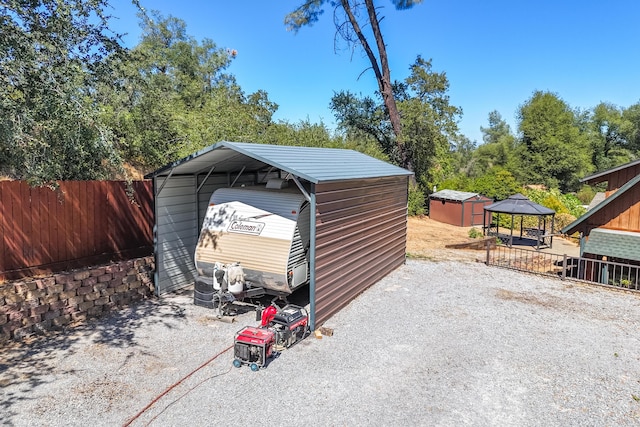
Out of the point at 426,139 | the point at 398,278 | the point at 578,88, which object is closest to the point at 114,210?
the point at 398,278

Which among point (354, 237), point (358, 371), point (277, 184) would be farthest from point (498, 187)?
point (358, 371)

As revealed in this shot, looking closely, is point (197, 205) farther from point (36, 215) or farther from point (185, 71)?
point (185, 71)

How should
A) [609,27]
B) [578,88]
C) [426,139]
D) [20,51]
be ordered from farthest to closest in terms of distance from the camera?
[578,88]
[609,27]
[426,139]
[20,51]

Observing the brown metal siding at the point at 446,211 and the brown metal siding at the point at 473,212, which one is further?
the brown metal siding at the point at 446,211

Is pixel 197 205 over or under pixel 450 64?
under

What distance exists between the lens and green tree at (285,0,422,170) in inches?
992

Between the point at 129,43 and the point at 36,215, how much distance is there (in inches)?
164

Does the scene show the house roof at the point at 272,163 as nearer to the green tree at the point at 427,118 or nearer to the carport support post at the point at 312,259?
the carport support post at the point at 312,259

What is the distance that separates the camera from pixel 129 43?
8875 mm

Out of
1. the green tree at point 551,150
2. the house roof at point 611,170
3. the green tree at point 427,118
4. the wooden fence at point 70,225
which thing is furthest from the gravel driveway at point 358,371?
the green tree at point 551,150

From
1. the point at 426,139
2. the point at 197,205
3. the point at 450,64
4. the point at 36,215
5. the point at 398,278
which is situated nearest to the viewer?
the point at 36,215

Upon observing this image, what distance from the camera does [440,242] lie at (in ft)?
62.2

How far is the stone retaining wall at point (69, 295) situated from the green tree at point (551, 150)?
4386 centimetres

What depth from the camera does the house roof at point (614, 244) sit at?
36.4 feet
